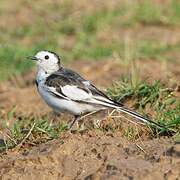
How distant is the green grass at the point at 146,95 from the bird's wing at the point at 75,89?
1.96ft

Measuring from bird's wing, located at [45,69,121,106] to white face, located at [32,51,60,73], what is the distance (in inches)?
13.4

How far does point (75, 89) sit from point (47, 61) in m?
0.80

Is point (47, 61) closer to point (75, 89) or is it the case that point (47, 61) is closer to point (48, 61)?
point (48, 61)

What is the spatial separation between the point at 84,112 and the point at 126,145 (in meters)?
1.29

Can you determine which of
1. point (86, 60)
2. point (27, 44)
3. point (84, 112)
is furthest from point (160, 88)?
point (27, 44)

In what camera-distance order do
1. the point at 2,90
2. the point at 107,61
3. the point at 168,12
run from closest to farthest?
the point at 2,90
the point at 107,61
the point at 168,12

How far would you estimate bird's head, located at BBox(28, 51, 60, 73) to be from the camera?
8.62 metres

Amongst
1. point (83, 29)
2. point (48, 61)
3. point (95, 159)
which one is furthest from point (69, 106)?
point (83, 29)

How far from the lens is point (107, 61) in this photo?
1186 cm

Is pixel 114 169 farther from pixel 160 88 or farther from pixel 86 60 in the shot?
pixel 86 60

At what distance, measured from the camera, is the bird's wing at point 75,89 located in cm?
789

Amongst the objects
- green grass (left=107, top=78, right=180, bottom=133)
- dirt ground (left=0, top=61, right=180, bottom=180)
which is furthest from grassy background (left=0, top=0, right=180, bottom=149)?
dirt ground (left=0, top=61, right=180, bottom=180)

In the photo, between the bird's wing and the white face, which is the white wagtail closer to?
the bird's wing

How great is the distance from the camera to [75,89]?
26.3 ft
